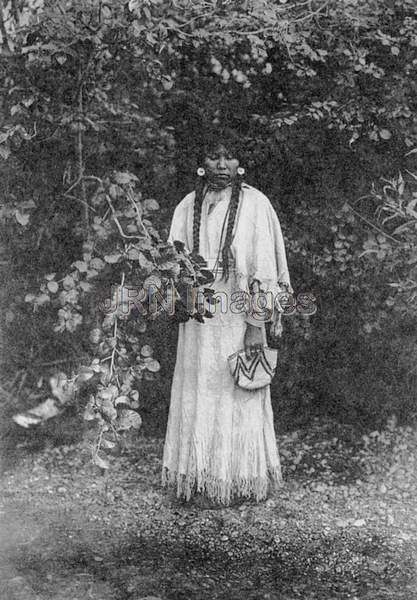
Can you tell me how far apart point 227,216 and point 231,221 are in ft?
0.14

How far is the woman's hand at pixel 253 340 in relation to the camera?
4219 millimetres

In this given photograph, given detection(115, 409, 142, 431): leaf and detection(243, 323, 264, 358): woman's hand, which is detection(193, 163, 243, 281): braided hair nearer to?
detection(243, 323, 264, 358): woman's hand

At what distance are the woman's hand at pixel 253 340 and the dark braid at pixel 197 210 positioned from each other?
48cm

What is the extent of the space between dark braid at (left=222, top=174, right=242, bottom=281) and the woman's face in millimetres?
43

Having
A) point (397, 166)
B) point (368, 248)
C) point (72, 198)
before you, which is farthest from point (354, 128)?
point (72, 198)

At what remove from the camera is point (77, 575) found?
3664mm

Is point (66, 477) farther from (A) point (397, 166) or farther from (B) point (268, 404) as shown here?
(A) point (397, 166)

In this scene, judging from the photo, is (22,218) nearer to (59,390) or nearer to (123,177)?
(123,177)

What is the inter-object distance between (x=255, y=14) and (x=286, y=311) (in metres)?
1.56

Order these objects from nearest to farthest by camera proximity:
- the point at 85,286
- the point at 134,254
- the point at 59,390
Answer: the point at 134,254
the point at 85,286
the point at 59,390

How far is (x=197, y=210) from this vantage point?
167 inches

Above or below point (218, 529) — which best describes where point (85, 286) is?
above
